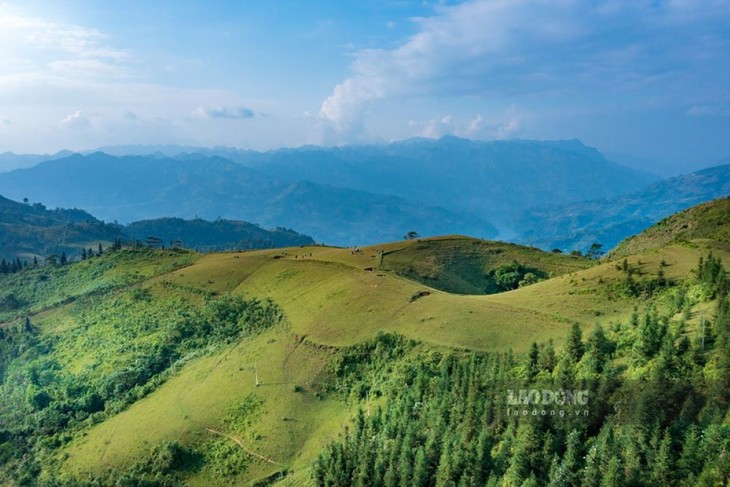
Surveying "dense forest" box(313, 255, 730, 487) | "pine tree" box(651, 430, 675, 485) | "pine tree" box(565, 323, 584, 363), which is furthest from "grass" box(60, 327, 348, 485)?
"pine tree" box(651, 430, 675, 485)

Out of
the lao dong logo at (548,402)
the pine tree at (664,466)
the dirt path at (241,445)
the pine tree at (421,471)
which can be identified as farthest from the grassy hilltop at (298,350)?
the lao dong logo at (548,402)

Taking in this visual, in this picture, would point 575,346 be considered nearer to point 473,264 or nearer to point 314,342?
point 314,342

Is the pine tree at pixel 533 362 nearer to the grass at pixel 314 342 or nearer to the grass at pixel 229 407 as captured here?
the grass at pixel 314 342

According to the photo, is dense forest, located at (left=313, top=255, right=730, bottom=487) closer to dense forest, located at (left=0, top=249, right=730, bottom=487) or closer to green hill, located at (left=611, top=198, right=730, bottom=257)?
dense forest, located at (left=0, top=249, right=730, bottom=487)

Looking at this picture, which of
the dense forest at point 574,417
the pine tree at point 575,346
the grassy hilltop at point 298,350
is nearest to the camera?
the dense forest at point 574,417

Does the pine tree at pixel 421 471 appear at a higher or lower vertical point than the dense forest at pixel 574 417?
lower

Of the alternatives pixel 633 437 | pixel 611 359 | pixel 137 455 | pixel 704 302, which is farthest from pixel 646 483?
pixel 137 455
